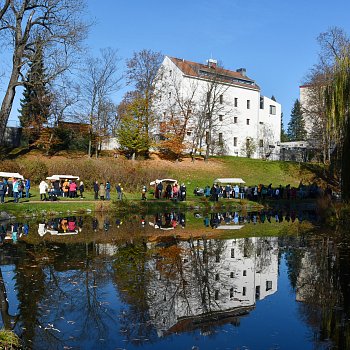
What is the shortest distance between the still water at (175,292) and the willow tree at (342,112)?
5177 mm

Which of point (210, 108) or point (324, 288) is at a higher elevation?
point (210, 108)

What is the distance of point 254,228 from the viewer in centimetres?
2241

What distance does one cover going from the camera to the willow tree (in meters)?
22.2

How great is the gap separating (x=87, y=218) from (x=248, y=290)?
1772 centimetres

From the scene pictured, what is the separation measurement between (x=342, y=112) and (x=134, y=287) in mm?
16654

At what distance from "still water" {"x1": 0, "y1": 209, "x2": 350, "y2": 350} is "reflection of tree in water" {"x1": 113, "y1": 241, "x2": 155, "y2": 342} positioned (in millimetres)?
22

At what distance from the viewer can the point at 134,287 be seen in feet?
33.5

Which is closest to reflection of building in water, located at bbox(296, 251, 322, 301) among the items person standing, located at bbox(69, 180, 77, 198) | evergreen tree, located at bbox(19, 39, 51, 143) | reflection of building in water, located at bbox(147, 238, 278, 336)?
reflection of building in water, located at bbox(147, 238, 278, 336)

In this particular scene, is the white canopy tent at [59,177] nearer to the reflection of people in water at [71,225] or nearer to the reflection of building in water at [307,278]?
the reflection of people in water at [71,225]

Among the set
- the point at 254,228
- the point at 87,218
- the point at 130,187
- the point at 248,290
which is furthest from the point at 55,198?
the point at 248,290

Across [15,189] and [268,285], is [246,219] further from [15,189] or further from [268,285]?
[268,285]

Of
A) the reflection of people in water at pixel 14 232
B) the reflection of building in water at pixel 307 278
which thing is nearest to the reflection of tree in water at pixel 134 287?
the reflection of building in water at pixel 307 278

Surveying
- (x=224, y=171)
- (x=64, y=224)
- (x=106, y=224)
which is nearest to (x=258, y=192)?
(x=224, y=171)

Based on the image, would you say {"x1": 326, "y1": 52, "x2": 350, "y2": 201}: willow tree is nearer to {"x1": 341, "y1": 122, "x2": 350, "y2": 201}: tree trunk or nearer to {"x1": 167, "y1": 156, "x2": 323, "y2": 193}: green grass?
{"x1": 341, "y1": 122, "x2": 350, "y2": 201}: tree trunk
